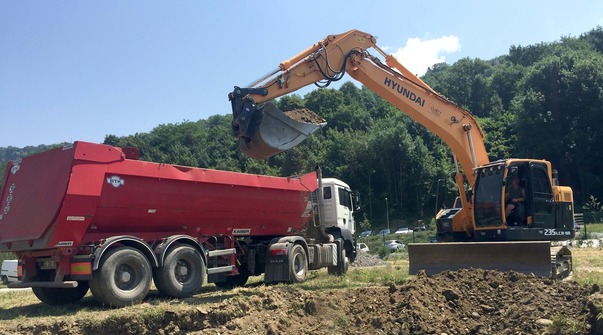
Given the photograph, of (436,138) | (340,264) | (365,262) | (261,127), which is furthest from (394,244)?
(436,138)

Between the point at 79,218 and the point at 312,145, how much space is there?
65.0m

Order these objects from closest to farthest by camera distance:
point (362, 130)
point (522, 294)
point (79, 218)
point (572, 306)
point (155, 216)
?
point (572, 306), point (522, 294), point (79, 218), point (155, 216), point (362, 130)

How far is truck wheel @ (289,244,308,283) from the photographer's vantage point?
1317cm

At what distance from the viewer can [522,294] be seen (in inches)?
321

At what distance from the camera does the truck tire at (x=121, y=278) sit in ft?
30.8

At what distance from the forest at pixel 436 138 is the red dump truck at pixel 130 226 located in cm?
2523

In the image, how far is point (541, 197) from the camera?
12.4 meters

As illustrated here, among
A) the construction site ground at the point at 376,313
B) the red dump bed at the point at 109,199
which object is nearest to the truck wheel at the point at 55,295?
the red dump bed at the point at 109,199

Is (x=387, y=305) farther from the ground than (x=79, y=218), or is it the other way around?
(x=79, y=218)

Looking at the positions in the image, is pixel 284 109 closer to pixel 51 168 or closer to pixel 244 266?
pixel 244 266

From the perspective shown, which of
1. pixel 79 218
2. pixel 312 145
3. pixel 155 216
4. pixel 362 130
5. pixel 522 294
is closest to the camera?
pixel 522 294

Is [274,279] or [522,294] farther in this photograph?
[274,279]

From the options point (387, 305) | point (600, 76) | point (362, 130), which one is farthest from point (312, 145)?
point (387, 305)

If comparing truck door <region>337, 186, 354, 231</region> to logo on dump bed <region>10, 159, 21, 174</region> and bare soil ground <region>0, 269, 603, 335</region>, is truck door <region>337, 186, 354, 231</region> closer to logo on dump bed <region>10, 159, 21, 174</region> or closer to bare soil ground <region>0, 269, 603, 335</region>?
bare soil ground <region>0, 269, 603, 335</region>
